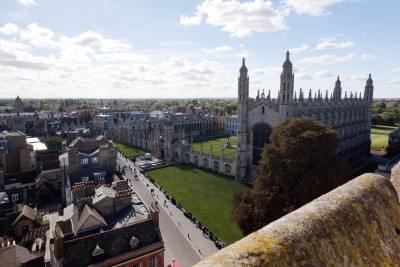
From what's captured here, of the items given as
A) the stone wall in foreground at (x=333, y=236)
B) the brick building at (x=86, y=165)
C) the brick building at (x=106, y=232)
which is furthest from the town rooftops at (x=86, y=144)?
the stone wall in foreground at (x=333, y=236)

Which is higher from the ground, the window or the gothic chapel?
the gothic chapel

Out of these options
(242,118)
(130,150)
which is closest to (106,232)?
(242,118)

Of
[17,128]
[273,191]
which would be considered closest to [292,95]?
[273,191]

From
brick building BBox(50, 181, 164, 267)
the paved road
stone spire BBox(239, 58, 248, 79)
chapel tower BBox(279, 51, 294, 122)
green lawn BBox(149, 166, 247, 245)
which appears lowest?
the paved road

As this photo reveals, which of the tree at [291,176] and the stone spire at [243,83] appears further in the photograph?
the stone spire at [243,83]

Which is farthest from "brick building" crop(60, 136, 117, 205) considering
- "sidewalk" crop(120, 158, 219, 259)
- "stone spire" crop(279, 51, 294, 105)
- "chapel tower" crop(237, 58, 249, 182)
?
"stone spire" crop(279, 51, 294, 105)

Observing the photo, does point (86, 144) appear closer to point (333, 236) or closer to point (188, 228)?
point (188, 228)

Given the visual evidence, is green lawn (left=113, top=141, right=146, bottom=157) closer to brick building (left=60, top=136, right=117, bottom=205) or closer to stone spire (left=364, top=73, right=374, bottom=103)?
brick building (left=60, top=136, right=117, bottom=205)

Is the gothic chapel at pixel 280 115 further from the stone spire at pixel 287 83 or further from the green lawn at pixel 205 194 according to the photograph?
the green lawn at pixel 205 194
